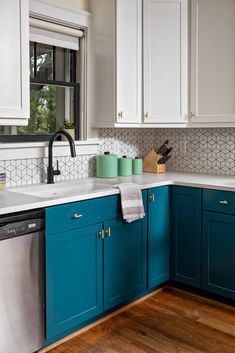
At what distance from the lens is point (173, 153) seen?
3.97m

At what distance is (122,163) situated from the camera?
356 centimetres

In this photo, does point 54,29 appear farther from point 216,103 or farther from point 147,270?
point 147,270

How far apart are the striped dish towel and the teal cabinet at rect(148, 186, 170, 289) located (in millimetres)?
210

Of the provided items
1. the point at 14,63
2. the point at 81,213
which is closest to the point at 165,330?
the point at 81,213

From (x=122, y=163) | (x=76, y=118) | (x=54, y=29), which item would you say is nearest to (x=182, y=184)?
(x=122, y=163)

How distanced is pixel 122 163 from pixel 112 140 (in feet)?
0.85

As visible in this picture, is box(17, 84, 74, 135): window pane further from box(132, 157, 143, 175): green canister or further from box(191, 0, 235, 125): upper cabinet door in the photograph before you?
box(191, 0, 235, 125): upper cabinet door

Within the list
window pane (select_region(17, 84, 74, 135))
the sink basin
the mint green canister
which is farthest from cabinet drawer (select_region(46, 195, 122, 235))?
window pane (select_region(17, 84, 74, 135))

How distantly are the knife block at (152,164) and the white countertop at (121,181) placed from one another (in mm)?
81

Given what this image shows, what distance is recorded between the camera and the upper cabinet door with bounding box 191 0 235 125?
3.25 meters

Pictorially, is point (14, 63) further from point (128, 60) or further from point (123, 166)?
point (123, 166)

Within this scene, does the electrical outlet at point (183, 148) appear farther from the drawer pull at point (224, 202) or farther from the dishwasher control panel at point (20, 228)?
the dishwasher control panel at point (20, 228)

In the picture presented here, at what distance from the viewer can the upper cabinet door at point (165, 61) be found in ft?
11.2

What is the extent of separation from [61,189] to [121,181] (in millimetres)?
471
